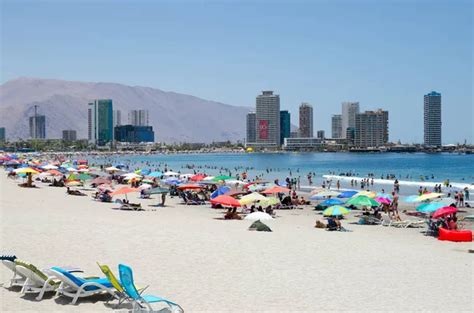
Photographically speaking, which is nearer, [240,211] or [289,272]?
[289,272]

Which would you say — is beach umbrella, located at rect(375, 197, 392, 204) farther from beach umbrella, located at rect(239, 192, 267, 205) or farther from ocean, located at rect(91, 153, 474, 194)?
ocean, located at rect(91, 153, 474, 194)

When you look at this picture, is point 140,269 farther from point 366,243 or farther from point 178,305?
point 366,243

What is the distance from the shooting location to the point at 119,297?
876cm

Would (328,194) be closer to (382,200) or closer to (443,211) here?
(382,200)

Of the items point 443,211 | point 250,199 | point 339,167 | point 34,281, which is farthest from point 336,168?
point 34,281

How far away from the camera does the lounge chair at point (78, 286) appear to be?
8.73 m

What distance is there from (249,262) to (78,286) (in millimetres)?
4036

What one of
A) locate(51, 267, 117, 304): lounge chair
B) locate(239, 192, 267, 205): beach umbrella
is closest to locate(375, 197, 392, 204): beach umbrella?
locate(239, 192, 267, 205): beach umbrella

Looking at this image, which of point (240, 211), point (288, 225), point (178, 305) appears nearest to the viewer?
point (178, 305)

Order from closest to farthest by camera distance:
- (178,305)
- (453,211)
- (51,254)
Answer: (178,305)
(51,254)
(453,211)

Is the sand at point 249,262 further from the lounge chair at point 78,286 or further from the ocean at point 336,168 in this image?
the ocean at point 336,168

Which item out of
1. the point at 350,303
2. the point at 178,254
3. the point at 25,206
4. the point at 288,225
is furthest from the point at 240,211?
the point at 350,303

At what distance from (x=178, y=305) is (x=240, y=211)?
16101 millimetres

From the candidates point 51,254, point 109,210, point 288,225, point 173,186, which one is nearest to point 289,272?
point 51,254
